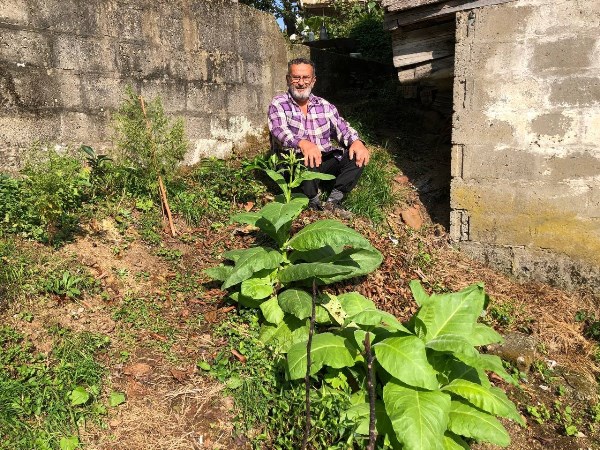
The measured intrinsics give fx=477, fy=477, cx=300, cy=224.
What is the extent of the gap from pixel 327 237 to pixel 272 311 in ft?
2.03

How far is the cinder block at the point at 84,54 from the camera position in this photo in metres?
4.10

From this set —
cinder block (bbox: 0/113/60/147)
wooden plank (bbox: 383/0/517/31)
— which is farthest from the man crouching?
cinder block (bbox: 0/113/60/147)

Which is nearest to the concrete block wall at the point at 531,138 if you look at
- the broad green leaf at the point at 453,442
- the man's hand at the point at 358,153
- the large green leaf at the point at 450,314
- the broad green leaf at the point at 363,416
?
the man's hand at the point at 358,153

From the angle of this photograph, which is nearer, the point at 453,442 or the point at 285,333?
the point at 453,442

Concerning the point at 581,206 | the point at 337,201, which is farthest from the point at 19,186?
the point at 581,206

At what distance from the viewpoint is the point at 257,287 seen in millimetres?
3219

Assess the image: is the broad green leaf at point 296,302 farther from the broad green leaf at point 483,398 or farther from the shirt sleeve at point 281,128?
the shirt sleeve at point 281,128

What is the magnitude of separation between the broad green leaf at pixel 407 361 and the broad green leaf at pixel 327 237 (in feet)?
2.30

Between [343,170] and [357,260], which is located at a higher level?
[343,170]

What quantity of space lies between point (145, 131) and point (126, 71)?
0.78m

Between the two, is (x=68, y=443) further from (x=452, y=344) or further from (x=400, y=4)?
(x=400, y=4)

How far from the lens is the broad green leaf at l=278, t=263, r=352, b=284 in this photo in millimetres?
2949

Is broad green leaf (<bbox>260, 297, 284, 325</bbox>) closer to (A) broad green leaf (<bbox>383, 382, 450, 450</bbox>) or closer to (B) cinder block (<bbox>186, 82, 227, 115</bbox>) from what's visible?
(A) broad green leaf (<bbox>383, 382, 450, 450</bbox>)

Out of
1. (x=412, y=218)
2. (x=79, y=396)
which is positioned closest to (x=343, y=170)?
(x=412, y=218)
